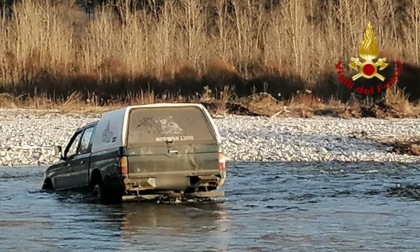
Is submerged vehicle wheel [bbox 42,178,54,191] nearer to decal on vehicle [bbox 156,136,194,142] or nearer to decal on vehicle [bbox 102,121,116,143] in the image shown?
decal on vehicle [bbox 102,121,116,143]

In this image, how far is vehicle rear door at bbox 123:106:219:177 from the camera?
51.2 feet

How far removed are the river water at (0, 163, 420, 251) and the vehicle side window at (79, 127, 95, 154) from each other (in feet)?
2.87

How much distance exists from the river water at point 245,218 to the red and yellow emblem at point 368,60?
2945 cm

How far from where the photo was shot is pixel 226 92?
46250mm

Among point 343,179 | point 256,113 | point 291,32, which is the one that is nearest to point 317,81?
point 291,32

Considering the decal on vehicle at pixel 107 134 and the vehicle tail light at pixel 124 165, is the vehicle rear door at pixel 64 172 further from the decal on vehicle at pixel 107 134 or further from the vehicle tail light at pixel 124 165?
the vehicle tail light at pixel 124 165

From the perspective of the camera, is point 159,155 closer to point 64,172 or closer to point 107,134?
point 107,134

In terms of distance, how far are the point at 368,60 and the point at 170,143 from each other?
39692mm

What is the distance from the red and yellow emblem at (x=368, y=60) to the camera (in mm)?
50000

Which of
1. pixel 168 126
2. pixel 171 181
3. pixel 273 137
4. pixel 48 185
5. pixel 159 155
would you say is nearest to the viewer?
pixel 159 155

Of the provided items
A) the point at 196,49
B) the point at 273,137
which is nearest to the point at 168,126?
the point at 273,137

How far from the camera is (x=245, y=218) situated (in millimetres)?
14227

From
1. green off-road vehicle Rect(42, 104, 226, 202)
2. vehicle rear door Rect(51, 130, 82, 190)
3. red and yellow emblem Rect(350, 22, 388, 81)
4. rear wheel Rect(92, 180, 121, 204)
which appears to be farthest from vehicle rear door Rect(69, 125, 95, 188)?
red and yellow emblem Rect(350, 22, 388, 81)

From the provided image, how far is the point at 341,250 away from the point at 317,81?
132 ft
